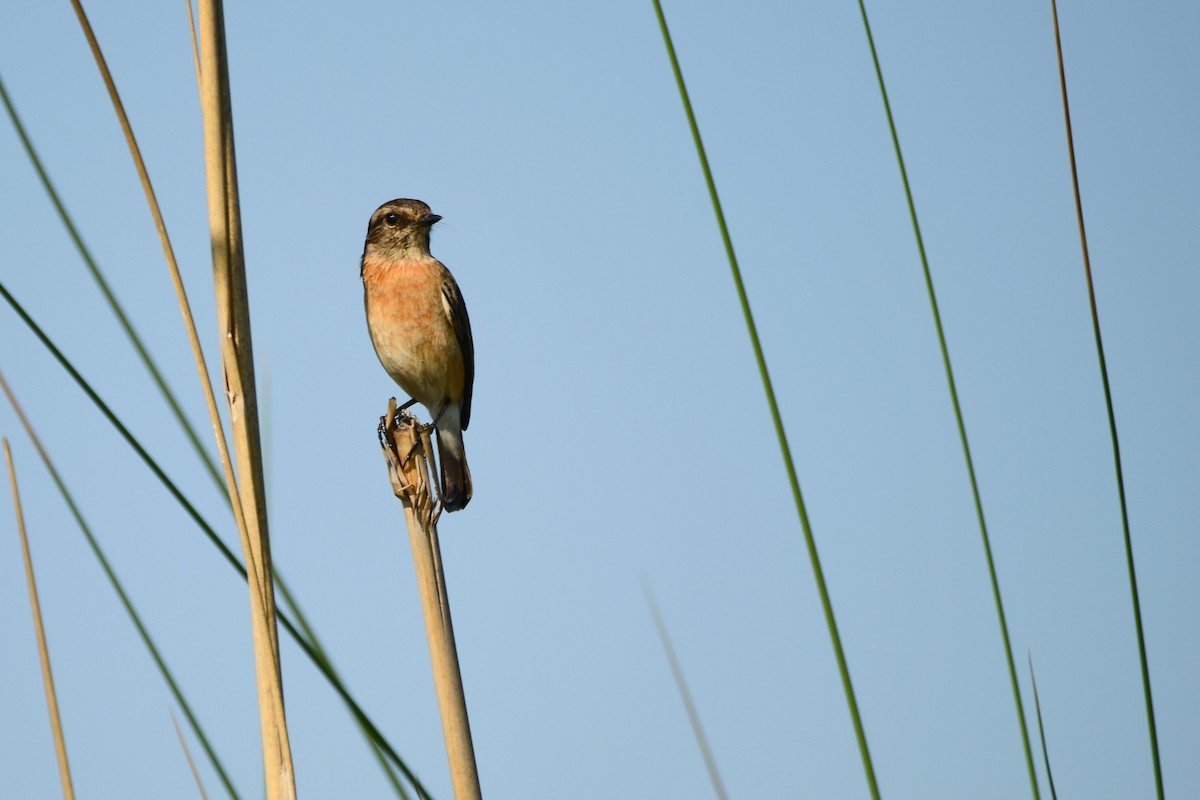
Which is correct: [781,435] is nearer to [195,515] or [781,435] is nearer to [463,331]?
[195,515]

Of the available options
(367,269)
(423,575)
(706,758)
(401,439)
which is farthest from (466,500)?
(706,758)

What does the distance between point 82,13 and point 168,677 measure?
41.4 inches

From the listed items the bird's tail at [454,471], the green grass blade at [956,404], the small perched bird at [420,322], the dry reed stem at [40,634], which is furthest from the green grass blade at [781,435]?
the small perched bird at [420,322]

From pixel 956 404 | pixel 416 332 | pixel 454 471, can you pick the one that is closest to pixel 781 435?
pixel 956 404

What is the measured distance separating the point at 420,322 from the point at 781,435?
467cm

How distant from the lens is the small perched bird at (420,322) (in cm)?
589

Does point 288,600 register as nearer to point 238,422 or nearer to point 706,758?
point 238,422

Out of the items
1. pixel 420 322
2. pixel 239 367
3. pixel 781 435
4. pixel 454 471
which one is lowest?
pixel 454 471

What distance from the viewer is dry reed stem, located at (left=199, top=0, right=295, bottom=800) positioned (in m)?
1.84

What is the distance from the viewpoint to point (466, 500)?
5445 millimetres

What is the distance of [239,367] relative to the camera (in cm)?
192

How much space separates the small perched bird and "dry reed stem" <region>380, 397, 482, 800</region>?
2714 mm

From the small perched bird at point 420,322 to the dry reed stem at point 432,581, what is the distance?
271 cm

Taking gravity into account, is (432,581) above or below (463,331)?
below
